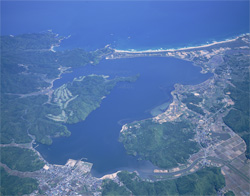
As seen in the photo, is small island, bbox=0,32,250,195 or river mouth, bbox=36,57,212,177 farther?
river mouth, bbox=36,57,212,177

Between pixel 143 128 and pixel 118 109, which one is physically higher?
pixel 118 109

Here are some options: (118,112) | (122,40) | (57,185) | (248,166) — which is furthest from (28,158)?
(122,40)

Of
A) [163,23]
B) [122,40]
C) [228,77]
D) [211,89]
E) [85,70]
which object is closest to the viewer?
[211,89]

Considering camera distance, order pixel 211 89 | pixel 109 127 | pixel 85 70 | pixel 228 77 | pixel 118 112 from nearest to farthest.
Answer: pixel 109 127, pixel 118 112, pixel 211 89, pixel 228 77, pixel 85 70

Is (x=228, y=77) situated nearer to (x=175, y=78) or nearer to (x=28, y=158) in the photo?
(x=175, y=78)

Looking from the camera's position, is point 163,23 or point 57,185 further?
point 163,23

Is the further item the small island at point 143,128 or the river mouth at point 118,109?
the river mouth at point 118,109

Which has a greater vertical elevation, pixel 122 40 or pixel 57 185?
pixel 122 40

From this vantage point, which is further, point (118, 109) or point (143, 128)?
point (118, 109)
